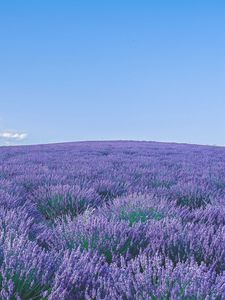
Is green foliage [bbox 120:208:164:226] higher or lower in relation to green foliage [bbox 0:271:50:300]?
higher

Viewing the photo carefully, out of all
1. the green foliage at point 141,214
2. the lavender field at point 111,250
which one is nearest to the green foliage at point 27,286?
the lavender field at point 111,250

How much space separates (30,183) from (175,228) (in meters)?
3.18

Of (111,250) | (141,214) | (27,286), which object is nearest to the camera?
(27,286)

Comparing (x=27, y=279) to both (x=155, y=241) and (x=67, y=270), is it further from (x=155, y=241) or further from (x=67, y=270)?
(x=155, y=241)

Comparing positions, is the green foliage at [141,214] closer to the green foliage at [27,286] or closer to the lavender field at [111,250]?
the lavender field at [111,250]

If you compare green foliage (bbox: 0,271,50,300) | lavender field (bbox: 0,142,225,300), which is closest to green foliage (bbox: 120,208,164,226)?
lavender field (bbox: 0,142,225,300)

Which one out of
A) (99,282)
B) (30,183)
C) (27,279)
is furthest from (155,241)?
(30,183)

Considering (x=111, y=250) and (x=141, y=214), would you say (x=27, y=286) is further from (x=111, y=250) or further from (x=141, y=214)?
(x=141, y=214)

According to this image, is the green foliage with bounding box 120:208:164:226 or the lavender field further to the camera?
the green foliage with bounding box 120:208:164:226

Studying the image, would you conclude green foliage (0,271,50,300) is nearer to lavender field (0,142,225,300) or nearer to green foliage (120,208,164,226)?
lavender field (0,142,225,300)

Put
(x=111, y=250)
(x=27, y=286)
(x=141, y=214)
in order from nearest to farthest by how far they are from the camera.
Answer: (x=27, y=286), (x=111, y=250), (x=141, y=214)

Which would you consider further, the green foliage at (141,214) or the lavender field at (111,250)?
the green foliage at (141,214)

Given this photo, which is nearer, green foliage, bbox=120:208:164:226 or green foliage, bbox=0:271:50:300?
green foliage, bbox=0:271:50:300

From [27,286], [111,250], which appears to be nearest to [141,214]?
[111,250]
